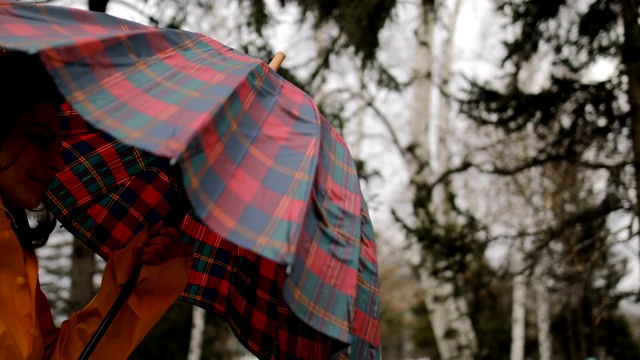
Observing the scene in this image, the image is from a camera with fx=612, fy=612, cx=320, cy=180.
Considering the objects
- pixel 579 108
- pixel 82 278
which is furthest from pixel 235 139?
pixel 82 278

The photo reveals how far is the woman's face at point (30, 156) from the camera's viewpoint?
1994 millimetres

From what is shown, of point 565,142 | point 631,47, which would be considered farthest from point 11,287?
point 565,142

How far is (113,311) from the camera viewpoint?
84.4 inches

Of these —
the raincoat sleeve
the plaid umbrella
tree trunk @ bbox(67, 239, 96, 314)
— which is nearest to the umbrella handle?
the raincoat sleeve

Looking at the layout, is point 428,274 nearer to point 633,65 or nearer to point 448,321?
point 448,321

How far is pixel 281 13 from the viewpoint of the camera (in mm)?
7230

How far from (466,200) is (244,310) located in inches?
782

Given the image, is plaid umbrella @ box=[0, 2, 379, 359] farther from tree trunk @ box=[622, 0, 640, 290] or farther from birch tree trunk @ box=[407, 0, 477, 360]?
birch tree trunk @ box=[407, 0, 477, 360]

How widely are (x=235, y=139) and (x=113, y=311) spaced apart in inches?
35.1

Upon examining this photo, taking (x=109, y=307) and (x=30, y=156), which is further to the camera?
(x=109, y=307)

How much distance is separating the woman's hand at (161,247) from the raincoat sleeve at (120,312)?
2 cm

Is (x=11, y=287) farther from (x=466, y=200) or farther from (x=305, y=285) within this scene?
(x=466, y=200)

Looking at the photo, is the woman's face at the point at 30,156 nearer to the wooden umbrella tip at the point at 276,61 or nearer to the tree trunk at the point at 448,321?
the wooden umbrella tip at the point at 276,61

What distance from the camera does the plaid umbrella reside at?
4.91ft
